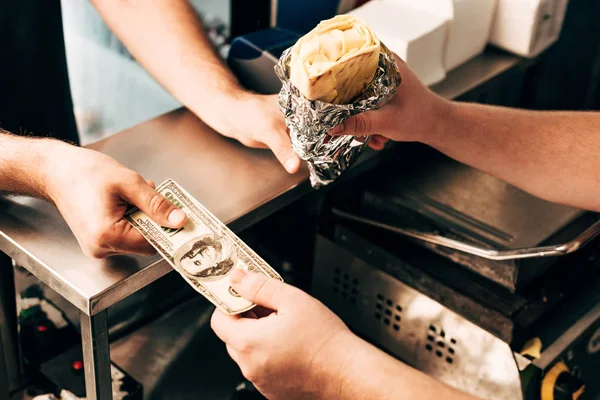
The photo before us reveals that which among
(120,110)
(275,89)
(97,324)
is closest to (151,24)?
(275,89)

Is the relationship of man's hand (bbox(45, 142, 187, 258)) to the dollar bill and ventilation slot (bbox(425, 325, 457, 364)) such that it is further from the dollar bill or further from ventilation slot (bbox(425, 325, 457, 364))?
ventilation slot (bbox(425, 325, 457, 364))

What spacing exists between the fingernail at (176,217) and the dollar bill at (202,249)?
22mm

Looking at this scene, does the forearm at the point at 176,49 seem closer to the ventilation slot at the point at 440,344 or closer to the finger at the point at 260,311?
the finger at the point at 260,311

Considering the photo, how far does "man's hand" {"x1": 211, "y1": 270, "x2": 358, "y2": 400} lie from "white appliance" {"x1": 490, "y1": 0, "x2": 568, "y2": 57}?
3.65 feet

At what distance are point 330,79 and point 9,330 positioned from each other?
35.1 inches

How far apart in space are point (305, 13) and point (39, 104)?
752mm

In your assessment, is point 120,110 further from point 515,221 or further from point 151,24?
point 515,221

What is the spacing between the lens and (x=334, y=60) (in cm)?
93

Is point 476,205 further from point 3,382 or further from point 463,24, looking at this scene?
point 3,382

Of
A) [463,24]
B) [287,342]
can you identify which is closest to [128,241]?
[287,342]

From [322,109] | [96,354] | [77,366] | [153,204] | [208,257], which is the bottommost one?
[77,366]

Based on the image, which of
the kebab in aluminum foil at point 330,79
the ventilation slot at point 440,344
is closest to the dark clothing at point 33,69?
the kebab in aluminum foil at point 330,79

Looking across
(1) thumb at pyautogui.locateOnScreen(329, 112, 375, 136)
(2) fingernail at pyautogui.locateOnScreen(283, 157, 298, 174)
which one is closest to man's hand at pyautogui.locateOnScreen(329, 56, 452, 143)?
(1) thumb at pyautogui.locateOnScreen(329, 112, 375, 136)

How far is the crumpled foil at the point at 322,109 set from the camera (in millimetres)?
989
